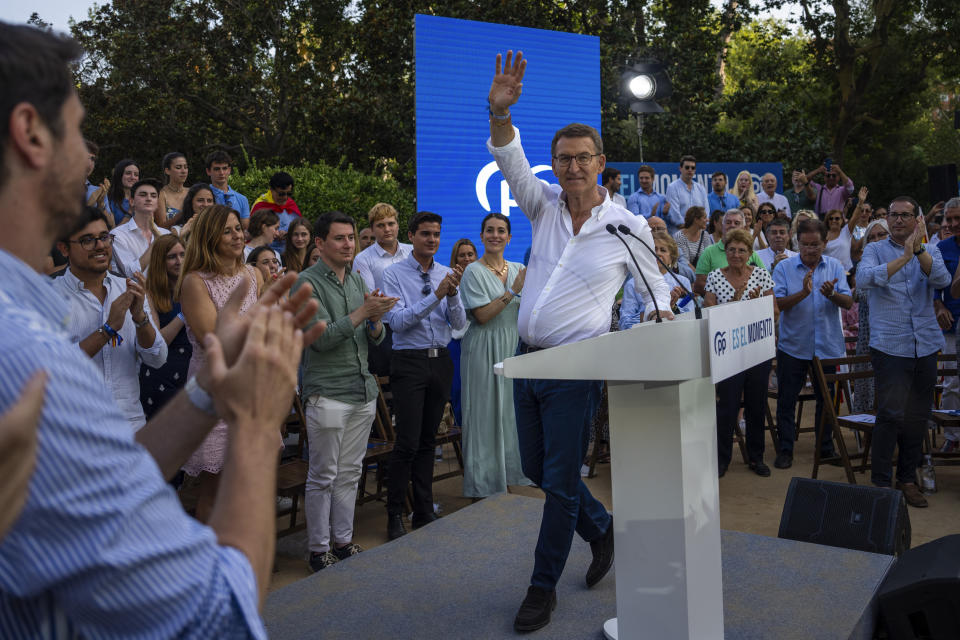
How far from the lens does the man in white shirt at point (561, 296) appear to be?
3188 millimetres

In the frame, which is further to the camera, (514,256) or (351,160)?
(351,160)

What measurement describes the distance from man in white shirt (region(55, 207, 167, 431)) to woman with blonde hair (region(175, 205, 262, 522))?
0.24 meters

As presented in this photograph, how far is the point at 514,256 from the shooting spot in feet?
26.7

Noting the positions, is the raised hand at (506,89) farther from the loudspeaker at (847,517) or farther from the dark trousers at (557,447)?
the loudspeaker at (847,517)

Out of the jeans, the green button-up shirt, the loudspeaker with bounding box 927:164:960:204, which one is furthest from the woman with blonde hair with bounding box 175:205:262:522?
the loudspeaker with bounding box 927:164:960:204

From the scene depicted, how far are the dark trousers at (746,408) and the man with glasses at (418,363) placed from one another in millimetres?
2184

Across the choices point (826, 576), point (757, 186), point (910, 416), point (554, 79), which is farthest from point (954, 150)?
point (826, 576)

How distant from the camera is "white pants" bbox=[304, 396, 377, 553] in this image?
435 cm

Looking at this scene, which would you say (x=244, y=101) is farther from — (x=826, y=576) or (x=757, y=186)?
(x=826, y=576)

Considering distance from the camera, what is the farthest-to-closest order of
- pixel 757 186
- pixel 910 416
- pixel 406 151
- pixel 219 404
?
pixel 406 151 → pixel 757 186 → pixel 910 416 → pixel 219 404

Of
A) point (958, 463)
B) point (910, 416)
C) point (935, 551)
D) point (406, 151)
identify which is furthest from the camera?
point (406, 151)

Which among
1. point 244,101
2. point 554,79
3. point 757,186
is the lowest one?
point 757,186

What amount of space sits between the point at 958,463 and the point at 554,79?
5.15 meters

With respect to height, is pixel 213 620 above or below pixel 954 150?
below
